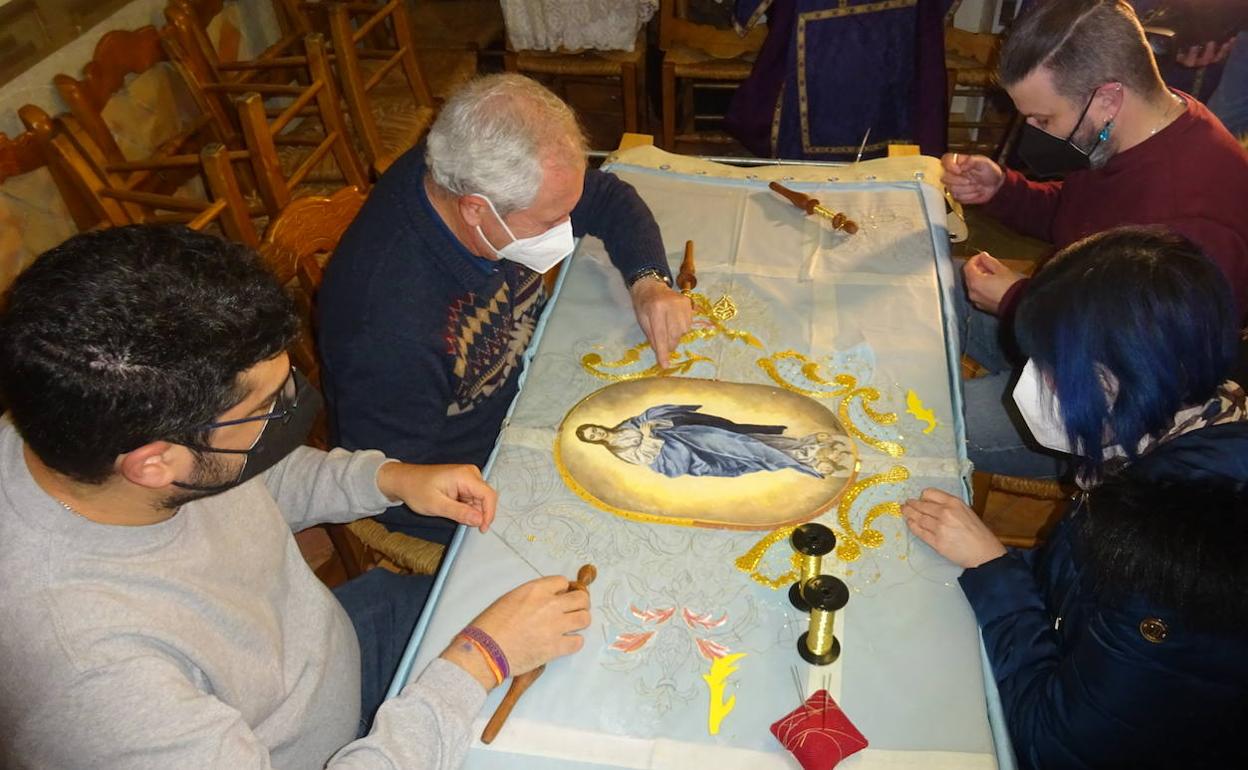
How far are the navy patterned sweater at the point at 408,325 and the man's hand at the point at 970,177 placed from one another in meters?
0.92

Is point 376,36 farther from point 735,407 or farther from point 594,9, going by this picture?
point 735,407

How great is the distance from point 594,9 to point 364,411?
2798 mm

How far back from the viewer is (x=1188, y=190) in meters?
1.82

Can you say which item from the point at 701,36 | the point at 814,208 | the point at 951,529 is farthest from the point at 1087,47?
the point at 701,36

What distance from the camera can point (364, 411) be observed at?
5.39 ft

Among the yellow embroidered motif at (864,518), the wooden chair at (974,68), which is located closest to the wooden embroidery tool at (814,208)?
the yellow embroidered motif at (864,518)

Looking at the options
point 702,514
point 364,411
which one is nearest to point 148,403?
point 364,411

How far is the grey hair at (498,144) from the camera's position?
1597 millimetres

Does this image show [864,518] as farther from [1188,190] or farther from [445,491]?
[1188,190]

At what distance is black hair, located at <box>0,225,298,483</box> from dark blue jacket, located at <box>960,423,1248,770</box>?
1.09 m

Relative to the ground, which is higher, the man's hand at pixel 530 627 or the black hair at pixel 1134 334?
the black hair at pixel 1134 334

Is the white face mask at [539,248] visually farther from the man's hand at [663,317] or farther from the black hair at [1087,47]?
the black hair at [1087,47]

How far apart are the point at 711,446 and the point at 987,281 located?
3.22ft

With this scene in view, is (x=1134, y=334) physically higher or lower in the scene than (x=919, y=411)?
higher
